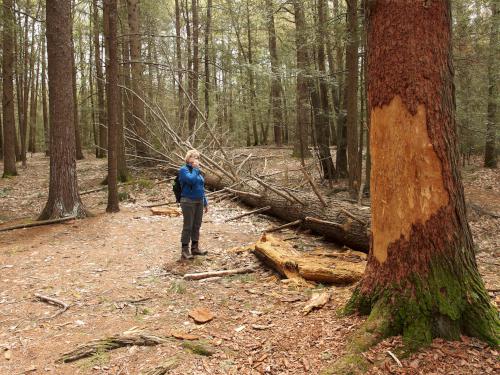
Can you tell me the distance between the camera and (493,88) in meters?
16.0

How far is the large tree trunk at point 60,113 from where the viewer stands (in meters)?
9.26

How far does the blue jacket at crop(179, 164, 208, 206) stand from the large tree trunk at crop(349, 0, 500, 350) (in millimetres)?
3760

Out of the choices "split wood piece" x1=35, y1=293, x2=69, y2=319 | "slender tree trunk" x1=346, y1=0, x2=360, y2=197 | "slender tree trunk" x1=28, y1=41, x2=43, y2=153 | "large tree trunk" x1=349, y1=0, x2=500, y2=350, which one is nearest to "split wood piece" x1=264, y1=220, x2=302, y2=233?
"slender tree trunk" x1=346, y1=0, x2=360, y2=197

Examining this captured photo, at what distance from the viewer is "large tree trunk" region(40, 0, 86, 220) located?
926 centimetres

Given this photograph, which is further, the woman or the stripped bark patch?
the woman

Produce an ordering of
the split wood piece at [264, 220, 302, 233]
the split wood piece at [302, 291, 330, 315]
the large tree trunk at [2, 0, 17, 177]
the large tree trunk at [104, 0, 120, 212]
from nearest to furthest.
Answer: the split wood piece at [302, 291, 330, 315], the split wood piece at [264, 220, 302, 233], the large tree trunk at [104, 0, 120, 212], the large tree trunk at [2, 0, 17, 177]

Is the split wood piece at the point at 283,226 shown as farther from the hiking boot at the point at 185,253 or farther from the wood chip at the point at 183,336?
the wood chip at the point at 183,336

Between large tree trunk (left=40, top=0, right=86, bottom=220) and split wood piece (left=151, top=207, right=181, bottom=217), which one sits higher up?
large tree trunk (left=40, top=0, right=86, bottom=220)

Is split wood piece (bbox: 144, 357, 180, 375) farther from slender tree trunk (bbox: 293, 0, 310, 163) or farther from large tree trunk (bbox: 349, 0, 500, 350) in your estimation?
slender tree trunk (bbox: 293, 0, 310, 163)

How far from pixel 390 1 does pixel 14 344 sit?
4.92m

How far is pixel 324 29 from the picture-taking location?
10.6m

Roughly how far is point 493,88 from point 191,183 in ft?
48.8

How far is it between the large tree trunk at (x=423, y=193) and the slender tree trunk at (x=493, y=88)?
12105mm

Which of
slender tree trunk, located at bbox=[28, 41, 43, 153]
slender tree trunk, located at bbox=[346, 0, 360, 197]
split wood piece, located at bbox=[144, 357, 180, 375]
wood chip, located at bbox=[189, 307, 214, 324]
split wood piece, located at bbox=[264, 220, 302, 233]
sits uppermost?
slender tree trunk, located at bbox=[28, 41, 43, 153]
